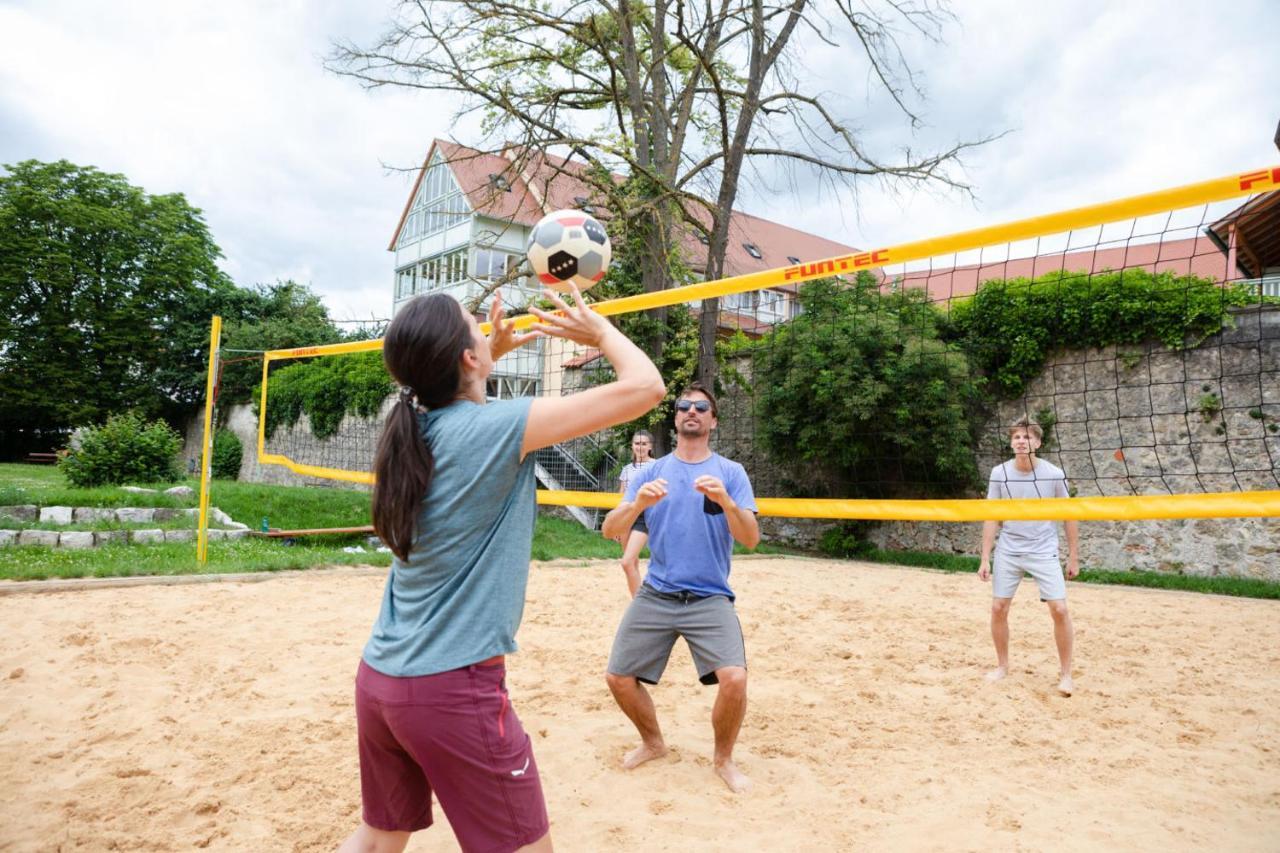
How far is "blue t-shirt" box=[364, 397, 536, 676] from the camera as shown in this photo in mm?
1464

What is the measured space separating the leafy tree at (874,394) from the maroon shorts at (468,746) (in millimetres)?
9130

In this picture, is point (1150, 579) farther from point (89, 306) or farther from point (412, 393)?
point (89, 306)

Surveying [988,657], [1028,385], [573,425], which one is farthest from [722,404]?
[573,425]

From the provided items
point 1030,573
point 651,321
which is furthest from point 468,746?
point 651,321

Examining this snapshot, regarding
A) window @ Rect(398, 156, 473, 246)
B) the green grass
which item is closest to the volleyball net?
the green grass

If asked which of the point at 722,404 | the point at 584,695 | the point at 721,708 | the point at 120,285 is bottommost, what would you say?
the point at 584,695

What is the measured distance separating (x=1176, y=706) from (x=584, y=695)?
345 cm

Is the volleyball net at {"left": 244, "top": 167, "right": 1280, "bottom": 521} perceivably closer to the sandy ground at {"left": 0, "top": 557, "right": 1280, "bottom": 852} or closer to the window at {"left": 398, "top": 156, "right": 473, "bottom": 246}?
the sandy ground at {"left": 0, "top": 557, "right": 1280, "bottom": 852}

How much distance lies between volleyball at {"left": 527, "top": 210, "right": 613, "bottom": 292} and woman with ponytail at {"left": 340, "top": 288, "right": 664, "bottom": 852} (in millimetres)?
1315

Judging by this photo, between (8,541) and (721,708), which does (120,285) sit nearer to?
(8,541)

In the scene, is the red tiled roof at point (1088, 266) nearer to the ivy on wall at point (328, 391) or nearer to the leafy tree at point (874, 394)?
the leafy tree at point (874, 394)

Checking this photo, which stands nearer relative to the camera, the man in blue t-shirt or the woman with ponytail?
the woman with ponytail

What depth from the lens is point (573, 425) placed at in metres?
1.48

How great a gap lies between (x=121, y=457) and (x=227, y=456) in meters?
11.8
